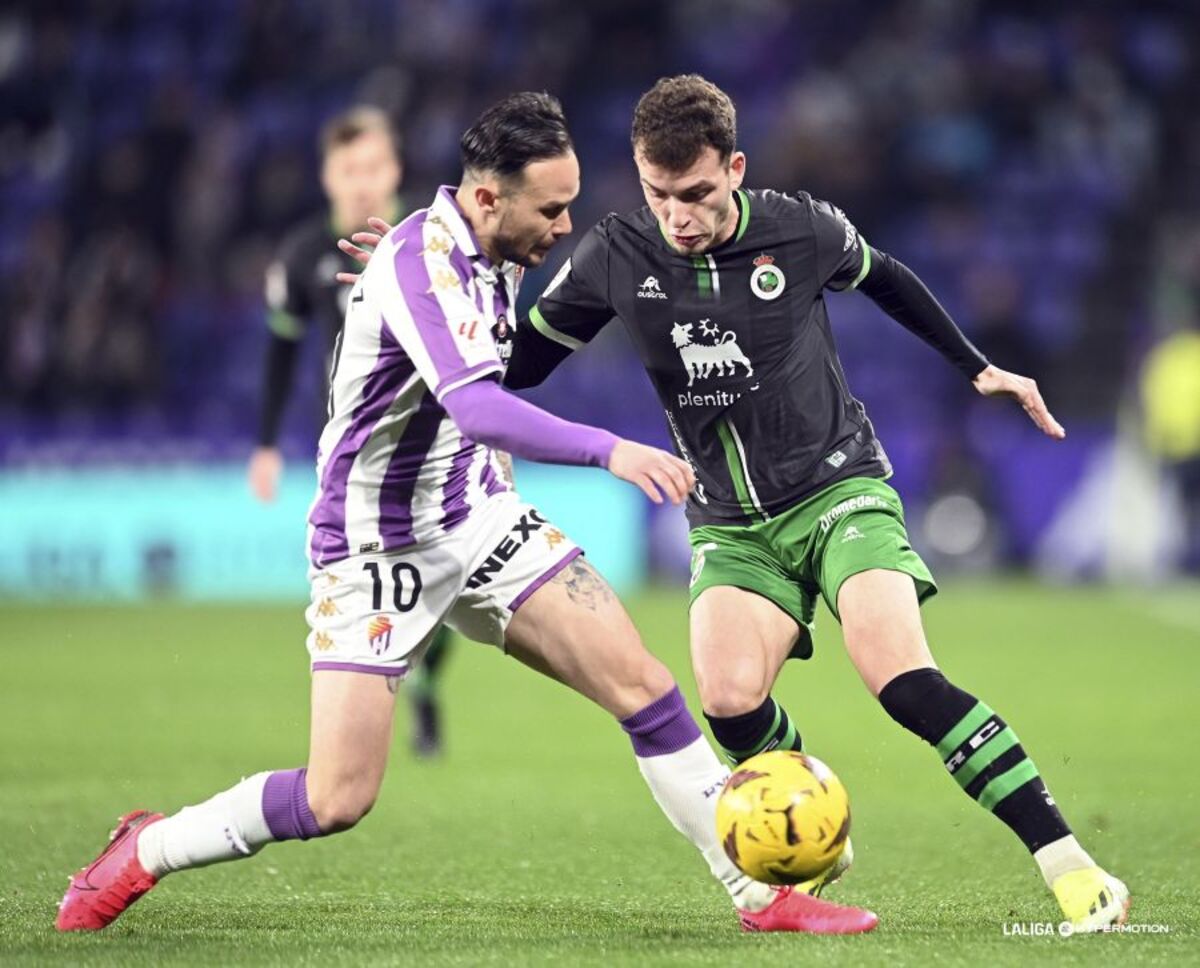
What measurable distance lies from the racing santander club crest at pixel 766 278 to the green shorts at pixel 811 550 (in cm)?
55

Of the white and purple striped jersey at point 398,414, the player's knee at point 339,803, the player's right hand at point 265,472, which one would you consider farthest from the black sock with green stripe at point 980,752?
the player's right hand at point 265,472

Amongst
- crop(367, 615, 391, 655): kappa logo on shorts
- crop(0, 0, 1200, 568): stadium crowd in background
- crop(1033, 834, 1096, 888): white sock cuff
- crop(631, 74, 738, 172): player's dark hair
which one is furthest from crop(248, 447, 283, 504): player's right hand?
crop(0, 0, 1200, 568): stadium crowd in background

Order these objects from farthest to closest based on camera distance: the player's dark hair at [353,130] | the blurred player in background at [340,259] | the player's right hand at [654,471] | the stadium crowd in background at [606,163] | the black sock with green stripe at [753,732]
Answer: the stadium crowd in background at [606,163] < the player's dark hair at [353,130] < the blurred player in background at [340,259] < the black sock with green stripe at [753,732] < the player's right hand at [654,471]

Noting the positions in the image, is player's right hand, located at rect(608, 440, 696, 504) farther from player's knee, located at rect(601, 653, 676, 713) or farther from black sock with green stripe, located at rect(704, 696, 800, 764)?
black sock with green stripe, located at rect(704, 696, 800, 764)

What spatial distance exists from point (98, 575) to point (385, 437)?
36.7ft

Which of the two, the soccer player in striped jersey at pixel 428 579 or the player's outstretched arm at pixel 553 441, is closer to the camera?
the player's outstretched arm at pixel 553 441

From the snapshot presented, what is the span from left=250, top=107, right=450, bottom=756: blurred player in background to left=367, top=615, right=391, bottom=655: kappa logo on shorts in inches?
131

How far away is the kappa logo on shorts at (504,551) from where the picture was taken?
519 centimetres

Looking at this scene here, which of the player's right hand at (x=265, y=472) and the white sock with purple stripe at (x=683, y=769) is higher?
the player's right hand at (x=265, y=472)

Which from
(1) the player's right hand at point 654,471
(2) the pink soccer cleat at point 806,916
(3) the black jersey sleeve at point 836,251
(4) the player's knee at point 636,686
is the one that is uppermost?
(3) the black jersey sleeve at point 836,251

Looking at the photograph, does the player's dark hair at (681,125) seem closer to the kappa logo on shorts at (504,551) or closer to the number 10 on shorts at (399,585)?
the kappa logo on shorts at (504,551)

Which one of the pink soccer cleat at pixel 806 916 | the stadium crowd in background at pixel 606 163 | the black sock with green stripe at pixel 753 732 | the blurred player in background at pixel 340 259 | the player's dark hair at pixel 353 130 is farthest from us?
the stadium crowd in background at pixel 606 163

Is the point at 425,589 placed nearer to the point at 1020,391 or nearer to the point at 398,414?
the point at 398,414

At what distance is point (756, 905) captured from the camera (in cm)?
509
